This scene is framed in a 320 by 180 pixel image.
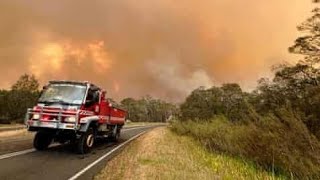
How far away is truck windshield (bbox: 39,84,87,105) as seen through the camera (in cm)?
1964

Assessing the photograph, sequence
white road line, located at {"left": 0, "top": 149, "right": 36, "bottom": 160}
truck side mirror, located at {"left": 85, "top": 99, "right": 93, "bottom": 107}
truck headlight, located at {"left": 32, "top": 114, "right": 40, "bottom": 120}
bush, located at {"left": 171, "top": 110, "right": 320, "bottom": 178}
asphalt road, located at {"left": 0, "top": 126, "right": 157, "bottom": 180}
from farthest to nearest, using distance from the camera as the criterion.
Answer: truck side mirror, located at {"left": 85, "top": 99, "right": 93, "bottom": 107} → truck headlight, located at {"left": 32, "top": 114, "right": 40, "bottom": 120} → white road line, located at {"left": 0, "top": 149, "right": 36, "bottom": 160} → asphalt road, located at {"left": 0, "top": 126, "right": 157, "bottom": 180} → bush, located at {"left": 171, "top": 110, "right": 320, "bottom": 178}

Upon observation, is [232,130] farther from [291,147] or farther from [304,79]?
[304,79]

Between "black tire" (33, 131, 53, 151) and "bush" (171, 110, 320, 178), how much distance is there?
8294 mm

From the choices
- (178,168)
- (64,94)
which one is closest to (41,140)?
(64,94)

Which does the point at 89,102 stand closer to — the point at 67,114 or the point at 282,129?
the point at 67,114

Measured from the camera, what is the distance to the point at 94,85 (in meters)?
21.5

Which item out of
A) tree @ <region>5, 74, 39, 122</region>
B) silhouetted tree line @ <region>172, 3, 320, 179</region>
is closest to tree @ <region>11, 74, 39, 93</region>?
tree @ <region>5, 74, 39, 122</region>

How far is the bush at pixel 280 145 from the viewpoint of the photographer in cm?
1225

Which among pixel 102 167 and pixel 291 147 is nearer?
pixel 291 147

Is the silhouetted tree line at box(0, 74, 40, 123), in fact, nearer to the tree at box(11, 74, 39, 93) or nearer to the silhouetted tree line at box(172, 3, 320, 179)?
the tree at box(11, 74, 39, 93)

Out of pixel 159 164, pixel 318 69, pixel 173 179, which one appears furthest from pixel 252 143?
pixel 318 69

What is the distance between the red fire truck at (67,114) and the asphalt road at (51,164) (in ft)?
2.03

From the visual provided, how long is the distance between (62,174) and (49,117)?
6.00m

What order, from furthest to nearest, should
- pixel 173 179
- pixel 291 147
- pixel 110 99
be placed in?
1. pixel 110 99
2. pixel 291 147
3. pixel 173 179
